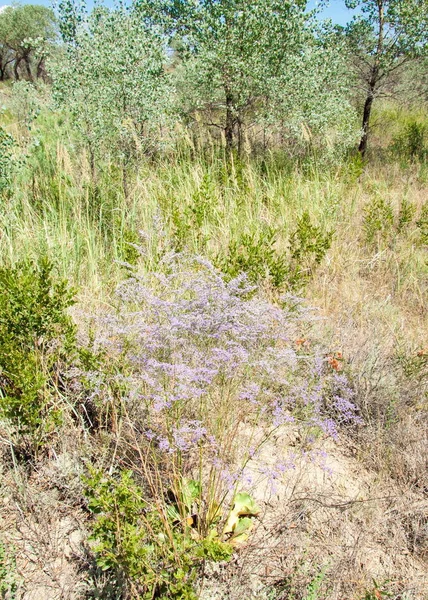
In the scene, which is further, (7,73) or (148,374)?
(7,73)

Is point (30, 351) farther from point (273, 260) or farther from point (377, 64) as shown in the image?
point (377, 64)

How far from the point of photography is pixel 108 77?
5.00 metres

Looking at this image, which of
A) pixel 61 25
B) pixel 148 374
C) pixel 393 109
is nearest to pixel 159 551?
pixel 148 374

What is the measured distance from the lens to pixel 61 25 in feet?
15.5

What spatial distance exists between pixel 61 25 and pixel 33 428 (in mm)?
4729

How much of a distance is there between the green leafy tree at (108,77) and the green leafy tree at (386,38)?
4987mm

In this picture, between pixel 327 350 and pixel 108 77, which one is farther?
pixel 108 77

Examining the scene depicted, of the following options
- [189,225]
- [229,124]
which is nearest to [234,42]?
[229,124]

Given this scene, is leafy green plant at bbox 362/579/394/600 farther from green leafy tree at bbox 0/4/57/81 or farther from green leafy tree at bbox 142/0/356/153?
green leafy tree at bbox 0/4/57/81

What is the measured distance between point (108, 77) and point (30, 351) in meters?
4.02

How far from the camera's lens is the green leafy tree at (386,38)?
7535mm

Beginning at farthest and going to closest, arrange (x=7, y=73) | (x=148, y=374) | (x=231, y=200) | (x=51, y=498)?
(x=7, y=73)
(x=231, y=200)
(x=51, y=498)
(x=148, y=374)

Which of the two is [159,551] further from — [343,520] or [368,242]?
[368,242]

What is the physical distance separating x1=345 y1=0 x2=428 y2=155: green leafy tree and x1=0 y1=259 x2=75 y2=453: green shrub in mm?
7737
